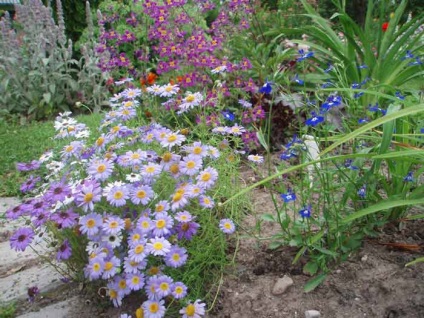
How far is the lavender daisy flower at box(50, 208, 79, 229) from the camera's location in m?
1.65

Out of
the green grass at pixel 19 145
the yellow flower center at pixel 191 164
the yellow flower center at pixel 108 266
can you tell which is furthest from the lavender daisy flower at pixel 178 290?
the green grass at pixel 19 145

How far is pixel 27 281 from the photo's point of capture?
218cm

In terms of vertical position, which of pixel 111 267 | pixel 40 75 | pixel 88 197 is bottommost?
pixel 40 75

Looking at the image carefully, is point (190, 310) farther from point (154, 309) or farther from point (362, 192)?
point (362, 192)

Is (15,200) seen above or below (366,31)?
below

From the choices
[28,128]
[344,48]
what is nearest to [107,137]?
[344,48]

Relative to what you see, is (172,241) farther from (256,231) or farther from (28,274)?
(28,274)

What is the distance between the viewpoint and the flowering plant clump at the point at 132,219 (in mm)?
1599

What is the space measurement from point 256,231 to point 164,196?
47 cm

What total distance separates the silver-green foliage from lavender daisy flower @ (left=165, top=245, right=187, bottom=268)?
3596 mm

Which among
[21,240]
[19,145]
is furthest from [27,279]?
[19,145]

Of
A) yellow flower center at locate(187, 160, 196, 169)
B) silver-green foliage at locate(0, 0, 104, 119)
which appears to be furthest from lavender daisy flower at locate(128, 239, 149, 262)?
silver-green foliage at locate(0, 0, 104, 119)

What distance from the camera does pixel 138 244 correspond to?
62.6 inches

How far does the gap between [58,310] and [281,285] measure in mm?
910
